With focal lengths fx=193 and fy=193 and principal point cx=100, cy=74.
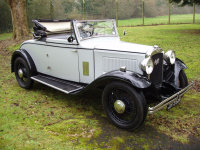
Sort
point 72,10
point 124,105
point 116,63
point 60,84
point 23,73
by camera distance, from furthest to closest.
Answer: point 72,10, point 23,73, point 60,84, point 116,63, point 124,105

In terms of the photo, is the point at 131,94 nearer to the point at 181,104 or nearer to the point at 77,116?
the point at 77,116

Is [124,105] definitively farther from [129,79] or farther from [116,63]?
[116,63]

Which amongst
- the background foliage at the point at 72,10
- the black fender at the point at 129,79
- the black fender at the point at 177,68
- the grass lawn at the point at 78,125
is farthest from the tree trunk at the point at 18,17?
the black fender at the point at 177,68

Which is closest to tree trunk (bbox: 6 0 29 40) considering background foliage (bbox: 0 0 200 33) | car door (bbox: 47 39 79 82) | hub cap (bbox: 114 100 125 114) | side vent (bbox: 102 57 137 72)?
background foliage (bbox: 0 0 200 33)

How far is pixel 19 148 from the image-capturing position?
2816 millimetres

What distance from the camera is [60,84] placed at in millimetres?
4297

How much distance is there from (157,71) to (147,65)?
57cm

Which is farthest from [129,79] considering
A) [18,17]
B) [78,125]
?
[18,17]

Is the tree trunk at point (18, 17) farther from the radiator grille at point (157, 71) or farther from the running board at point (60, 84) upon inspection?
the radiator grille at point (157, 71)

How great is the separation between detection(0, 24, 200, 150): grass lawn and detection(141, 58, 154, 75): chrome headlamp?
100 cm

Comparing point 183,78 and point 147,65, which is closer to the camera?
point 147,65

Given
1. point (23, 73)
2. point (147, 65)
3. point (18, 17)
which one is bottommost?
point (23, 73)

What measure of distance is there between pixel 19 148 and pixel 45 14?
16.6m

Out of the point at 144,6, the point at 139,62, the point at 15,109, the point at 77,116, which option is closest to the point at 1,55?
the point at 15,109
